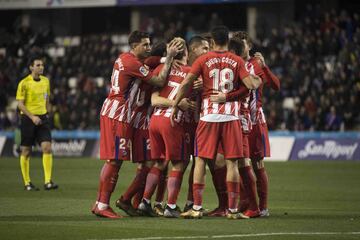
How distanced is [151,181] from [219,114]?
137 centimetres

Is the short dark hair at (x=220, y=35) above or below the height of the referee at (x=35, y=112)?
above

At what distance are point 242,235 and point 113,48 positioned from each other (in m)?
30.4

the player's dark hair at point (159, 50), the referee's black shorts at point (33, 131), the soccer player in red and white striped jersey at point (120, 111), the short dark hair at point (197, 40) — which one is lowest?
the referee's black shorts at point (33, 131)

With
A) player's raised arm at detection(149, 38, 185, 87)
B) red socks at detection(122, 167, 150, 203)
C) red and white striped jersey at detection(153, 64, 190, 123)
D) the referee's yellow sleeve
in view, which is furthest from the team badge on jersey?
the referee's yellow sleeve

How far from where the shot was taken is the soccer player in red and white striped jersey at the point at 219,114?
1197 cm

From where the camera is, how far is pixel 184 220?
39.3 feet

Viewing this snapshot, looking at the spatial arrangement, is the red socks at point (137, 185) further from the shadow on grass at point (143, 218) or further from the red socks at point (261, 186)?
the red socks at point (261, 186)

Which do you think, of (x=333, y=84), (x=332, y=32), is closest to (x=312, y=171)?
(x=333, y=84)

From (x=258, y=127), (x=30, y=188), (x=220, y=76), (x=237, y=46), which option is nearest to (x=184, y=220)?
(x=258, y=127)

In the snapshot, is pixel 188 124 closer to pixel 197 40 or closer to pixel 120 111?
pixel 120 111

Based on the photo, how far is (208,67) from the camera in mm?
11984

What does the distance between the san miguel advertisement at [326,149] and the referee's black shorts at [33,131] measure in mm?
12977

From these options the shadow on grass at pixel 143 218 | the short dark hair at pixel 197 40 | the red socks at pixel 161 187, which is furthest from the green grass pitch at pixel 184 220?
the short dark hair at pixel 197 40

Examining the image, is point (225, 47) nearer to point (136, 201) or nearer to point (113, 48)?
point (136, 201)
